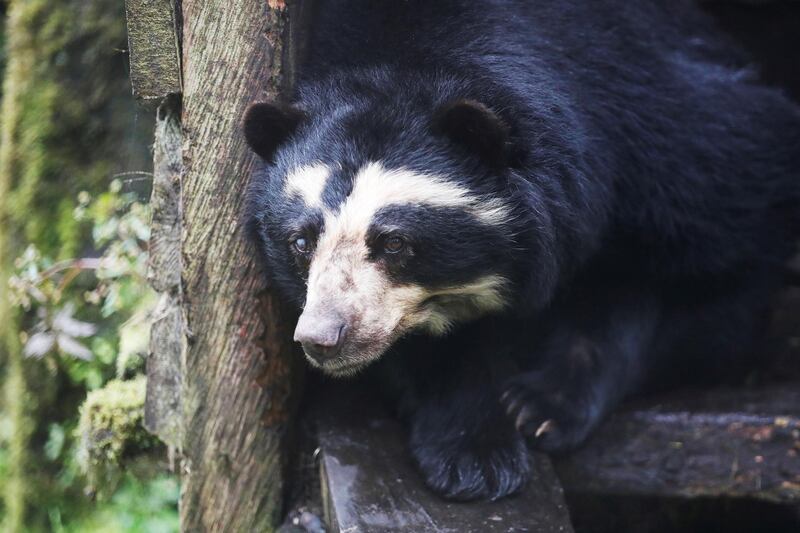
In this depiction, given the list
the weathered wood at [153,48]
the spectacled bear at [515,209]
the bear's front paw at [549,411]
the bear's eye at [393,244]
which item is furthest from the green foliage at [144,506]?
the bear's eye at [393,244]

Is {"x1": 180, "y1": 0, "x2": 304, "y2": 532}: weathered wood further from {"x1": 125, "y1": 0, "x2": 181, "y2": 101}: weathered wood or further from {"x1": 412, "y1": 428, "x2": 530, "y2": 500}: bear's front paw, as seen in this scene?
{"x1": 412, "y1": 428, "x2": 530, "y2": 500}: bear's front paw

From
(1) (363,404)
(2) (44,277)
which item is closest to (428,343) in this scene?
(1) (363,404)

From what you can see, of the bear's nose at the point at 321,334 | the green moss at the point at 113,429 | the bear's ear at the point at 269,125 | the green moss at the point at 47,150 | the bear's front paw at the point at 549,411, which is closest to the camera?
the bear's nose at the point at 321,334

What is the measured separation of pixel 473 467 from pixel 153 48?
171cm

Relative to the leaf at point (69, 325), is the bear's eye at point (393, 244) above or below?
above

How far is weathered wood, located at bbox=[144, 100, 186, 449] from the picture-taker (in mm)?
3330

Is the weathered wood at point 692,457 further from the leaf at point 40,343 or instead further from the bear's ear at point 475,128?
the leaf at point 40,343

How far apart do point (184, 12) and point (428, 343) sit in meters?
1.36

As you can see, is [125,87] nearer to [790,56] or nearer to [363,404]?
[363,404]

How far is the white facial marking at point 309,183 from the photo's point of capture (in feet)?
9.34

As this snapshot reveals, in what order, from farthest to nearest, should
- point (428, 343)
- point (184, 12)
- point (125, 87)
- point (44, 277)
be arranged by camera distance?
point (125, 87) → point (44, 277) → point (428, 343) → point (184, 12)

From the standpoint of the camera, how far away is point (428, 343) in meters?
3.37

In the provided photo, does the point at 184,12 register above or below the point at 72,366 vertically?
above

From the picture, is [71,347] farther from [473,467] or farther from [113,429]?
[473,467]
